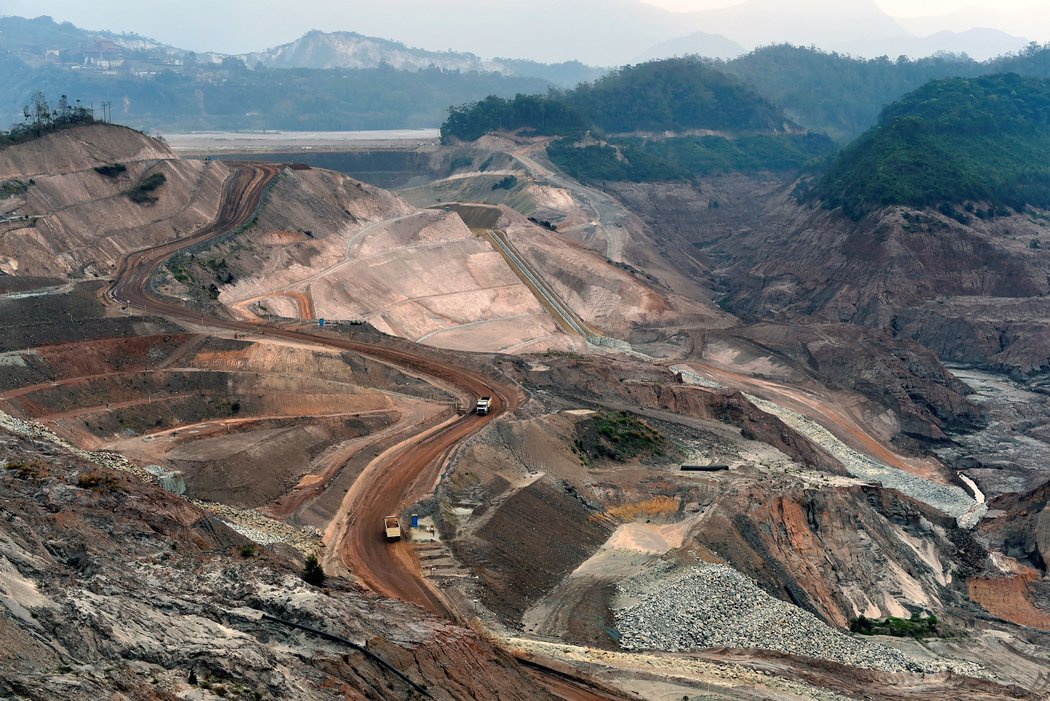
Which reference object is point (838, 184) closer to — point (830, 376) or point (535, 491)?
point (830, 376)

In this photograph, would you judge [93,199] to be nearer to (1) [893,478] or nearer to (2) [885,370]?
(1) [893,478]

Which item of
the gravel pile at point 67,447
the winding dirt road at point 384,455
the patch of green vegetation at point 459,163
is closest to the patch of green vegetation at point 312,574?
the winding dirt road at point 384,455

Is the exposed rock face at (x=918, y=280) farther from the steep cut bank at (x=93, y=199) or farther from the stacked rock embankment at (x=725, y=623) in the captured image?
the stacked rock embankment at (x=725, y=623)

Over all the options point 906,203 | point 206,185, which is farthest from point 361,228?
point 906,203

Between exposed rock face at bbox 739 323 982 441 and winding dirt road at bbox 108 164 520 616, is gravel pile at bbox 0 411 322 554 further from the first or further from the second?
exposed rock face at bbox 739 323 982 441

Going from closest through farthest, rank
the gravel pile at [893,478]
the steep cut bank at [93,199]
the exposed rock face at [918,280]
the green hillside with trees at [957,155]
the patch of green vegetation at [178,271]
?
the gravel pile at [893,478], the steep cut bank at [93,199], the patch of green vegetation at [178,271], the exposed rock face at [918,280], the green hillside with trees at [957,155]

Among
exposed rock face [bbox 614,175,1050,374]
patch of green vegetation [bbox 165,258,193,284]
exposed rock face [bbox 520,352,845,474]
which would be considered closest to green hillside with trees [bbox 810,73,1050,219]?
exposed rock face [bbox 614,175,1050,374]

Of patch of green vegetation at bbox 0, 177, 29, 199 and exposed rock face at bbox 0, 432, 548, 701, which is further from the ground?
patch of green vegetation at bbox 0, 177, 29, 199

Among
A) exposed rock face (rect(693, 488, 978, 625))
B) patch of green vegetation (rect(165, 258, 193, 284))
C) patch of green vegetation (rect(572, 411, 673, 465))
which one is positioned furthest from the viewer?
patch of green vegetation (rect(165, 258, 193, 284))
